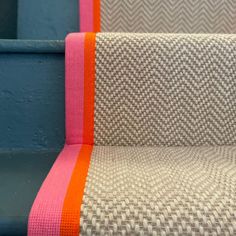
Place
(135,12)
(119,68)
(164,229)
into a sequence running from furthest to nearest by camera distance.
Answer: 1. (135,12)
2. (119,68)
3. (164,229)

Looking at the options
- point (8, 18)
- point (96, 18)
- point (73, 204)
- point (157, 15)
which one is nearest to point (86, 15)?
point (96, 18)

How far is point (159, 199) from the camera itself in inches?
14.6

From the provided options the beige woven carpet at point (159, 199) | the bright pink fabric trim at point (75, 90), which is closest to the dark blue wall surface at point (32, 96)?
the bright pink fabric trim at point (75, 90)

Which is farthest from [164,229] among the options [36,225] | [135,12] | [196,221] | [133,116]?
[135,12]

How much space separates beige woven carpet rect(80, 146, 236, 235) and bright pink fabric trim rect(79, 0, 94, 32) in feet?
1.71

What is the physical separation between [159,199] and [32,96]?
1.32 ft

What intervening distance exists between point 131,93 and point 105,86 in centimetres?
5

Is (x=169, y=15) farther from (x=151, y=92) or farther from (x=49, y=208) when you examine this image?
(x=49, y=208)

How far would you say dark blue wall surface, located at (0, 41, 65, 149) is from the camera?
0.67m

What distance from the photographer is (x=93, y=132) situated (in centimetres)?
65

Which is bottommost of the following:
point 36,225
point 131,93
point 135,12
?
point 36,225

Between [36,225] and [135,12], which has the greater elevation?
[135,12]

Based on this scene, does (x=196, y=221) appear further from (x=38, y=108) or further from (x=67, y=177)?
(x=38, y=108)

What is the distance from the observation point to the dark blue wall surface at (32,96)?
2.18ft
